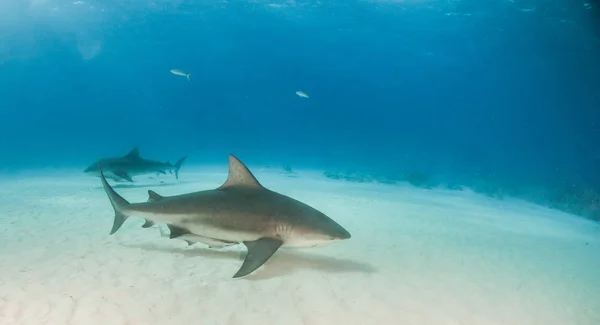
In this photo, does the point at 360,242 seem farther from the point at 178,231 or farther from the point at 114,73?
the point at 114,73

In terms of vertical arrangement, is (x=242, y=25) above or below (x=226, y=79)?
above

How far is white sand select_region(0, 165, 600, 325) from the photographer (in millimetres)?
3746

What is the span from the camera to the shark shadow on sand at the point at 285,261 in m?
4.94

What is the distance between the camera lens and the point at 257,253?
413cm

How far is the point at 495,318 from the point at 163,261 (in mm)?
4682

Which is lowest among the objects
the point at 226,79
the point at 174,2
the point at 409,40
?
the point at 226,79

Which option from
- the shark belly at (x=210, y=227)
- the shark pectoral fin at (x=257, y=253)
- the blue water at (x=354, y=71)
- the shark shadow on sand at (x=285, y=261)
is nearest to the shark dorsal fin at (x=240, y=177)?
the shark belly at (x=210, y=227)

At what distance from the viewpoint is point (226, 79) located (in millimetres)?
112125

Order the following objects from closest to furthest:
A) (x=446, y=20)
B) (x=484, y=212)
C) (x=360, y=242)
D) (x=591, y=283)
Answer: (x=591, y=283) < (x=360, y=242) < (x=484, y=212) < (x=446, y=20)

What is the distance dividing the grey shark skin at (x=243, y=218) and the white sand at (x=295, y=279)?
1.86 feet

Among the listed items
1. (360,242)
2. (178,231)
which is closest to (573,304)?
(360,242)

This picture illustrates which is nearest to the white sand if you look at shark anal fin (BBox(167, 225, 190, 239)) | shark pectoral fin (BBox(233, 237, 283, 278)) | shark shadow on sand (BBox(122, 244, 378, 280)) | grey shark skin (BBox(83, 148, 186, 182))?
shark shadow on sand (BBox(122, 244, 378, 280))

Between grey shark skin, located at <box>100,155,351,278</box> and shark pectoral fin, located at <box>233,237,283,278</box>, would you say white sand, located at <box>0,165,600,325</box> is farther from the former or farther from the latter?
grey shark skin, located at <box>100,155,351,278</box>

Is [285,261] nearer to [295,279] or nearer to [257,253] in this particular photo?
[295,279]
